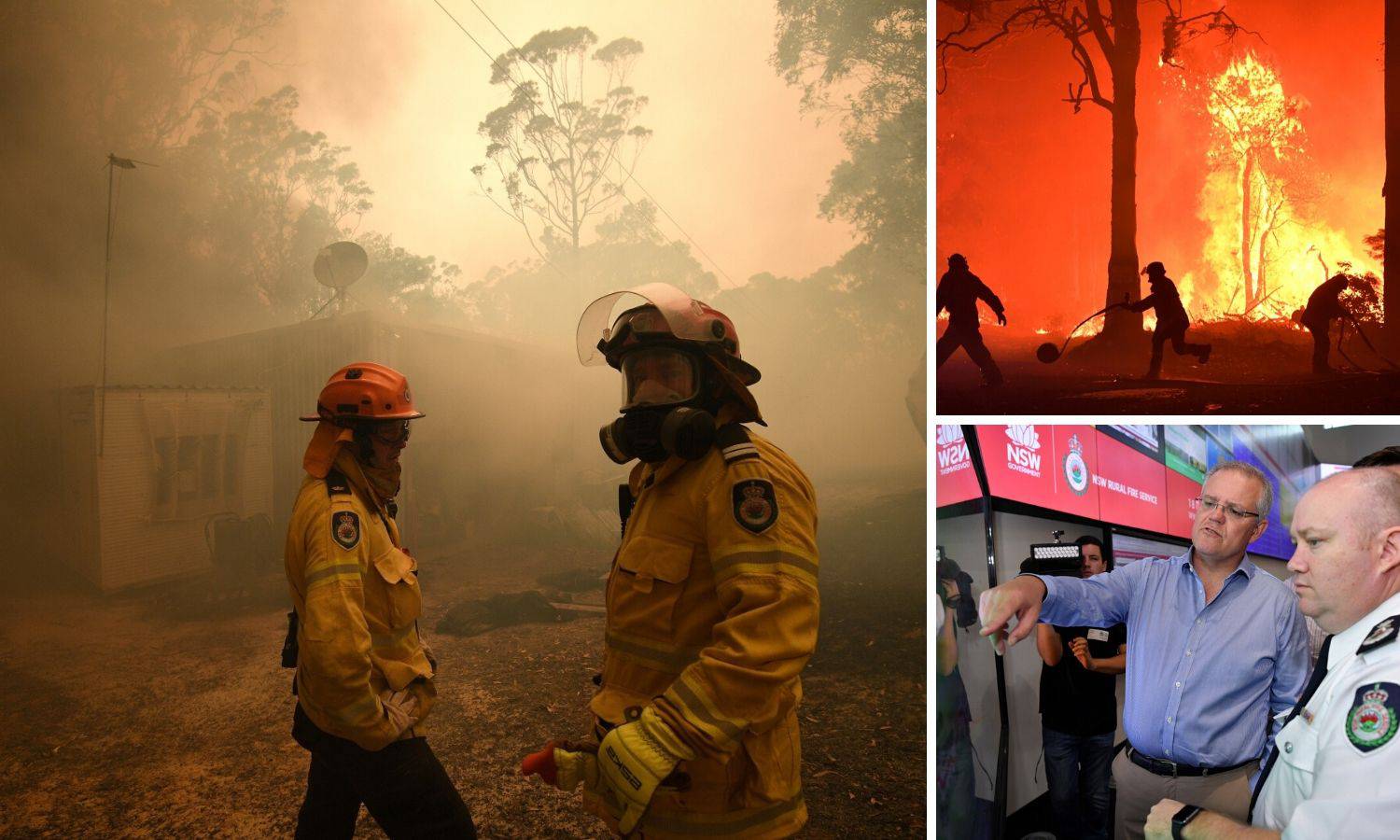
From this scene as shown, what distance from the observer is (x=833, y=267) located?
18.4ft

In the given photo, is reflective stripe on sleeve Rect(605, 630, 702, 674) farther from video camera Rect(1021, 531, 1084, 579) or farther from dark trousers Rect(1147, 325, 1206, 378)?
dark trousers Rect(1147, 325, 1206, 378)

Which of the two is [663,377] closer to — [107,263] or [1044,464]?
[1044,464]

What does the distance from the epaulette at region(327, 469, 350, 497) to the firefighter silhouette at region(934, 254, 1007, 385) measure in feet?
8.14

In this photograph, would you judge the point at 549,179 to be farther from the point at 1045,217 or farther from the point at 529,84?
the point at 1045,217

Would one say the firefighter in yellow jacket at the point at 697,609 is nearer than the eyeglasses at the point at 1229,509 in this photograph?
Yes

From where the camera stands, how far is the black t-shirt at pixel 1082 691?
100 inches

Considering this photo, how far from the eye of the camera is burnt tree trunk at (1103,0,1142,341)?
9.86 feet

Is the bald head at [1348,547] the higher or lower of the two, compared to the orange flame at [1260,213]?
lower

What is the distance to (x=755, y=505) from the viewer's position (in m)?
1.60

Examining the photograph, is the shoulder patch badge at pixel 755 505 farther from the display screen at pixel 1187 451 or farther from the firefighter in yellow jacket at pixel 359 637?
the display screen at pixel 1187 451

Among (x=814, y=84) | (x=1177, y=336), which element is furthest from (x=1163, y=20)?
(x=814, y=84)

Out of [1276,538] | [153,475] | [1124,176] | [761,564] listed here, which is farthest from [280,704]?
[1124,176]

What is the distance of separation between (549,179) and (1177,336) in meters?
4.58

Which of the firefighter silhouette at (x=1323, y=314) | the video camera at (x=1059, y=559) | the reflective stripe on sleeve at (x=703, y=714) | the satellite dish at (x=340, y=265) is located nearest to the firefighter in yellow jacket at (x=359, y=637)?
the reflective stripe on sleeve at (x=703, y=714)
